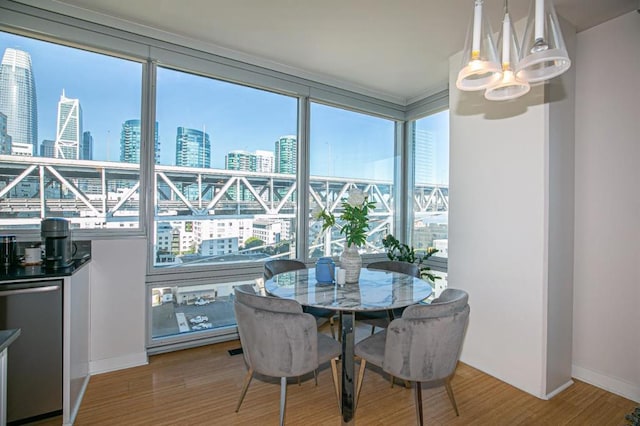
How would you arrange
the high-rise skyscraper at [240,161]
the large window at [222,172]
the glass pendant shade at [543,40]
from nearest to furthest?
the glass pendant shade at [543,40] < the large window at [222,172] < the high-rise skyscraper at [240,161]

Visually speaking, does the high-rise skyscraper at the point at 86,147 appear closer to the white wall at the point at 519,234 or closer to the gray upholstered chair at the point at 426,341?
the gray upholstered chair at the point at 426,341

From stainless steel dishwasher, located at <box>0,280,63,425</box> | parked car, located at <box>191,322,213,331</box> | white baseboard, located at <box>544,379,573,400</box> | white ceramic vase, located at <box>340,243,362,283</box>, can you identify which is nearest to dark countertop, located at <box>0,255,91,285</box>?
stainless steel dishwasher, located at <box>0,280,63,425</box>

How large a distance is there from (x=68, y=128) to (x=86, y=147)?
19 centimetres

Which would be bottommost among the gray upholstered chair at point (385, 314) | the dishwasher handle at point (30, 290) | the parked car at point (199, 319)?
the parked car at point (199, 319)

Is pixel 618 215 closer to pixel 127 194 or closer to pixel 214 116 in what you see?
pixel 214 116

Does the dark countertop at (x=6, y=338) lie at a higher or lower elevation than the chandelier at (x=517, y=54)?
lower

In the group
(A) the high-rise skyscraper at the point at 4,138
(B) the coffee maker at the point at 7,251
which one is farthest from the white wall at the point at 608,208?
(A) the high-rise skyscraper at the point at 4,138

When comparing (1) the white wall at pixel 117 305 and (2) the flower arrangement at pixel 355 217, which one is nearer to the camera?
(2) the flower arrangement at pixel 355 217

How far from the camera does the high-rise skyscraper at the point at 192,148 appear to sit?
3.14 m

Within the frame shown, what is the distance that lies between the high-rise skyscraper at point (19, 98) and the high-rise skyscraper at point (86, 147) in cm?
30

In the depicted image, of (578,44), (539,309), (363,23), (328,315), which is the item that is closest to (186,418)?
(328,315)

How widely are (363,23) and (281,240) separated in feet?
7.68

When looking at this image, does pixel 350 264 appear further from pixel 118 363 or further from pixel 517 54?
pixel 118 363

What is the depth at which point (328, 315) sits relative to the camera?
2.81 metres
